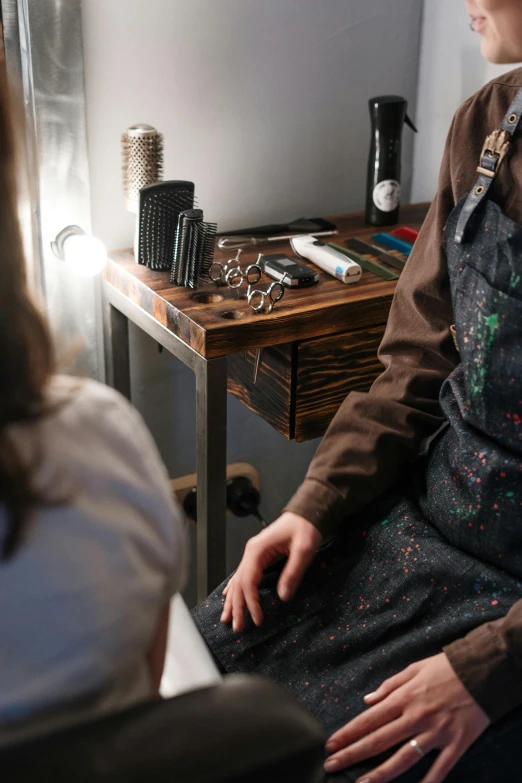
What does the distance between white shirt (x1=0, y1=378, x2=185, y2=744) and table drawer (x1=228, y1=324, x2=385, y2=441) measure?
0.73m

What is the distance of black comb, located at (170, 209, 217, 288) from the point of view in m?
1.23

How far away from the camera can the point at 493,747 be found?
2.38ft

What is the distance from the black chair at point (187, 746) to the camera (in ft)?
1.13

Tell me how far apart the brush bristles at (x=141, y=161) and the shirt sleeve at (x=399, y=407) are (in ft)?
1.64

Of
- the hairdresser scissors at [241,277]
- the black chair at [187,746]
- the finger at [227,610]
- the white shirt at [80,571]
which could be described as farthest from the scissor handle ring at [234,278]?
the black chair at [187,746]

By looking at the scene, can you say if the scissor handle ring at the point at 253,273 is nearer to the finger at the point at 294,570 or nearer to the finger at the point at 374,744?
the finger at the point at 294,570

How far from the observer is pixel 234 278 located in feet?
4.15

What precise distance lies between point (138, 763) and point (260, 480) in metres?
1.51

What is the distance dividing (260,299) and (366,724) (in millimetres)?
645

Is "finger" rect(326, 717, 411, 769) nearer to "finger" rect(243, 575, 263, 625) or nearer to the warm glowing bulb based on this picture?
"finger" rect(243, 575, 263, 625)

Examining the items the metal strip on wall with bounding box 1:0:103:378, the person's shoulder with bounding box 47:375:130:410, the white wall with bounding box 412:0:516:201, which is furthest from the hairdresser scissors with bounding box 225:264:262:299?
the person's shoulder with bounding box 47:375:130:410

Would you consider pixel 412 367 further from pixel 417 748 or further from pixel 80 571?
pixel 80 571

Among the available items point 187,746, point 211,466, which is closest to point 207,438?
point 211,466

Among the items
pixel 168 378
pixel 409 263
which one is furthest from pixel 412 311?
pixel 168 378
